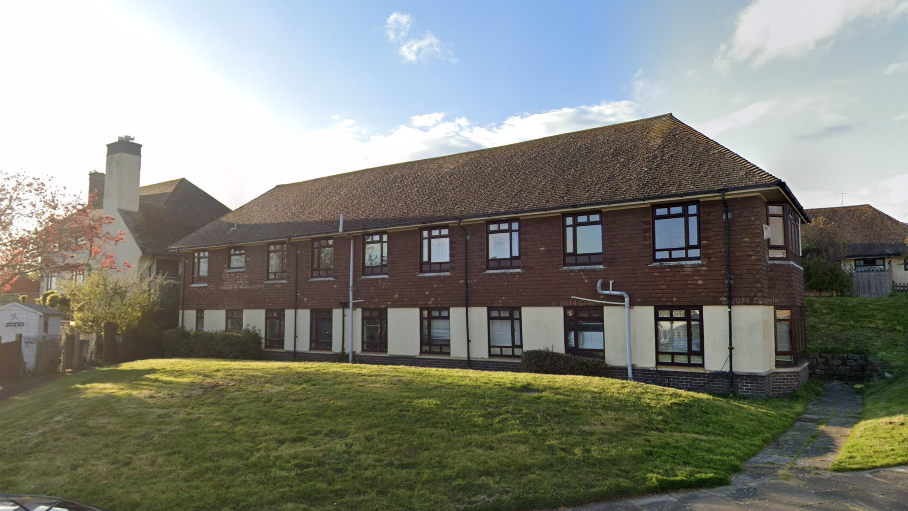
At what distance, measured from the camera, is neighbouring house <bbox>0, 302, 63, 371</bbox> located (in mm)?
22250

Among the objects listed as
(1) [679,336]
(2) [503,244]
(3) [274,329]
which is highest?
(2) [503,244]

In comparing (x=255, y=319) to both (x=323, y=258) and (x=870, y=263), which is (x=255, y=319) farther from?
(x=870, y=263)

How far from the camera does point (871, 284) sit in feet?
114

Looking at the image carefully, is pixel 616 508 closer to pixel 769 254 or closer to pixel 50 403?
pixel 769 254

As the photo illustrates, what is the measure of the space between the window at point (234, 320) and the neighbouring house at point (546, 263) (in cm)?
7

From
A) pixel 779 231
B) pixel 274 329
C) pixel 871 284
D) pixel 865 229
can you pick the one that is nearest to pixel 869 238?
pixel 865 229

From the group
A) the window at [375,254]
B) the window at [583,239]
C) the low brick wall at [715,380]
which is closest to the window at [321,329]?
the window at [375,254]

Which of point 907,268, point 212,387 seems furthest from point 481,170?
point 907,268

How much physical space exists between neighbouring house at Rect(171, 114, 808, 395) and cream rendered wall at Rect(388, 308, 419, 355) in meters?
0.05

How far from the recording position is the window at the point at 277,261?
27.1 meters

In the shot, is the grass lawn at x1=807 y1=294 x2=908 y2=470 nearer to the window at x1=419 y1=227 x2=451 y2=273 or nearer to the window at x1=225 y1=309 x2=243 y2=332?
the window at x1=419 y1=227 x2=451 y2=273

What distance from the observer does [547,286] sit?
19.8 metres

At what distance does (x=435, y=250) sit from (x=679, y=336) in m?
9.31

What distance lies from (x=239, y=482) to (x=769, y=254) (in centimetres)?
1600
